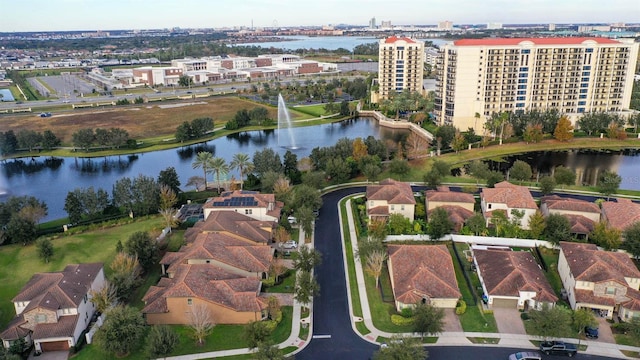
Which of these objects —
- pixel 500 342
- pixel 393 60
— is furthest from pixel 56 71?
pixel 500 342

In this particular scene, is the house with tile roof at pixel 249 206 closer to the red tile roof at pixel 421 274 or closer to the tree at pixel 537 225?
the red tile roof at pixel 421 274

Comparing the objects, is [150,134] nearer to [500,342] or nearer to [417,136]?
[417,136]

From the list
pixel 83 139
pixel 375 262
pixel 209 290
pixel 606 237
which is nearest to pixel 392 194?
pixel 375 262

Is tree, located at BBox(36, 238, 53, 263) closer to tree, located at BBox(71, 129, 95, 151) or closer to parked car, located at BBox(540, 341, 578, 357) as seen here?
parked car, located at BBox(540, 341, 578, 357)

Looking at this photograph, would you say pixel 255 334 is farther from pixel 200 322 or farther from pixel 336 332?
pixel 336 332

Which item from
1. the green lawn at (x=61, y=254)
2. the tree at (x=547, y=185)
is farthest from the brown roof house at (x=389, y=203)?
the green lawn at (x=61, y=254)

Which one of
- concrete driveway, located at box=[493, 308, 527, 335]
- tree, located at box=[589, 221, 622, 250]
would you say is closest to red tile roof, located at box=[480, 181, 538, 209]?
tree, located at box=[589, 221, 622, 250]
